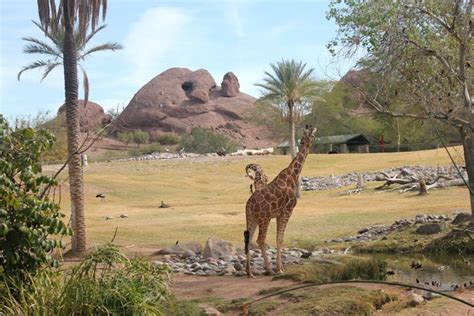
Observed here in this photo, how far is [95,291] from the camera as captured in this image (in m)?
7.03

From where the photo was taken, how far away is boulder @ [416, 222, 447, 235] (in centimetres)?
1842

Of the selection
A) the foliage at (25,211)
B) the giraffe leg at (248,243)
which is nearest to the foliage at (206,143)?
the giraffe leg at (248,243)

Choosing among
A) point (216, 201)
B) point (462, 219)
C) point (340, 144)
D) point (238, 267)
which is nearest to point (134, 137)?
point (340, 144)

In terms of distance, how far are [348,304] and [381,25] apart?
825cm

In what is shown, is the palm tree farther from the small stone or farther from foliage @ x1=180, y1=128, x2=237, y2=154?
foliage @ x1=180, y1=128, x2=237, y2=154

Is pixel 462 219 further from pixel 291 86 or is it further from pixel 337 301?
pixel 291 86

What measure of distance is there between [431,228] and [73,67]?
1179cm

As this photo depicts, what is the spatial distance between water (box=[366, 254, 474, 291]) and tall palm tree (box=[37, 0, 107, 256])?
8927mm

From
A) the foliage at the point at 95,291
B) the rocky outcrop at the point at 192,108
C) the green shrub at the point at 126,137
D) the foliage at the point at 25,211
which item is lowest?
the foliage at the point at 95,291

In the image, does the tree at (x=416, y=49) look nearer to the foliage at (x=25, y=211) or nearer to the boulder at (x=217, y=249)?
the boulder at (x=217, y=249)

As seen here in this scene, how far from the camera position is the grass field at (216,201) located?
23.9m

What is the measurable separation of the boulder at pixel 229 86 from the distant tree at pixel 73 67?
304 feet

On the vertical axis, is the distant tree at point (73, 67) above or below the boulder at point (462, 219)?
above

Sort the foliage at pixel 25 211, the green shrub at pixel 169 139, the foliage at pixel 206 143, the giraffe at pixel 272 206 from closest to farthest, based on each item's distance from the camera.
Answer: the foliage at pixel 25 211 < the giraffe at pixel 272 206 < the foliage at pixel 206 143 < the green shrub at pixel 169 139
